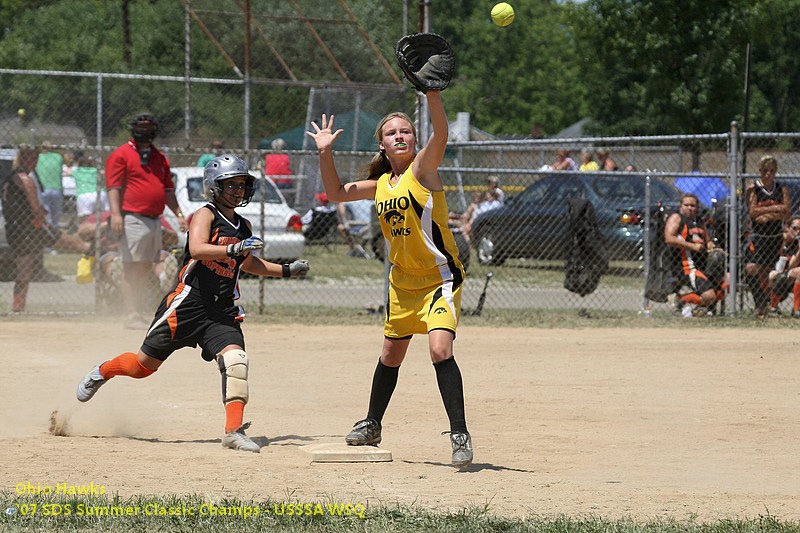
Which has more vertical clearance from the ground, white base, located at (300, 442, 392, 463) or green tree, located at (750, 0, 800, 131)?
green tree, located at (750, 0, 800, 131)

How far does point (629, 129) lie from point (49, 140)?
2586 cm

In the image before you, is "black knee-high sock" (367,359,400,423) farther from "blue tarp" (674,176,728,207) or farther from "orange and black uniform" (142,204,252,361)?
"blue tarp" (674,176,728,207)

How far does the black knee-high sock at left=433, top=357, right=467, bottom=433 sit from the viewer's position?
609 cm

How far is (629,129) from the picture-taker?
44000mm

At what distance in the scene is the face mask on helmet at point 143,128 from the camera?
11.4m

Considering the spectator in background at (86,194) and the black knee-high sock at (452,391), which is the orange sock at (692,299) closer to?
the spectator in background at (86,194)

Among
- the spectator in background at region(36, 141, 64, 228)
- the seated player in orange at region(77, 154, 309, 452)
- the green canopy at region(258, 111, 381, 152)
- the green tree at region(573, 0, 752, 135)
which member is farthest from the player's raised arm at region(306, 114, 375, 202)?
the green tree at region(573, 0, 752, 135)

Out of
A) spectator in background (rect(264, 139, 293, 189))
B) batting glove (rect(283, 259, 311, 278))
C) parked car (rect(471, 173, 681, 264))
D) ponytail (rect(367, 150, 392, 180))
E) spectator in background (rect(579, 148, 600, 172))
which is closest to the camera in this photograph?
ponytail (rect(367, 150, 392, 180))

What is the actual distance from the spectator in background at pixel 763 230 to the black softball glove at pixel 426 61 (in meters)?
8.22

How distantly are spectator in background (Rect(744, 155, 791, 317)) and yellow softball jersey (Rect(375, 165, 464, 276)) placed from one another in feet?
26.6

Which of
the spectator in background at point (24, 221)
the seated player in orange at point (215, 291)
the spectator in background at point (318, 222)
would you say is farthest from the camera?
the spectator in background at point (318, 222)

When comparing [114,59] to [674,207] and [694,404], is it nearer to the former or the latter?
[674,207]

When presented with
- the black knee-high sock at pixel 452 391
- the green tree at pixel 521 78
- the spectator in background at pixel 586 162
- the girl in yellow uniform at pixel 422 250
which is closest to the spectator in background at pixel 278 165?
the spectator in background at pixel 586 162

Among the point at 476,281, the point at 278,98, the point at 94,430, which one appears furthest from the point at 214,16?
the point at 94,430
